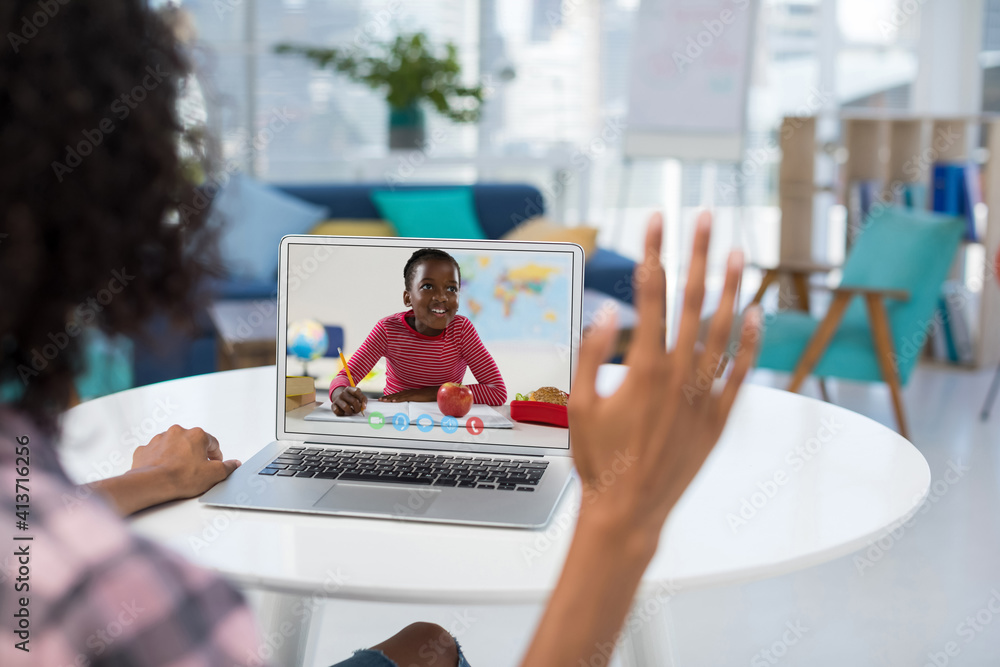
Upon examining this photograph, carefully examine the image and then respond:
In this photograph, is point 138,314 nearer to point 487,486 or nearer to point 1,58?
point 1,58

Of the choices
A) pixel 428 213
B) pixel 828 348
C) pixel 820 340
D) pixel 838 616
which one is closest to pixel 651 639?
pixel 838 616

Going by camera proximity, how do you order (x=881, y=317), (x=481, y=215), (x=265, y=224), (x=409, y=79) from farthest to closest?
(x=409, y=79) < (x=481, y=215) < (x=265, y=224) < (x=881, y=317)

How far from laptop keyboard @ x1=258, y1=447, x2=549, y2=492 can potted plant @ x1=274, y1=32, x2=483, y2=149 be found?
13.5ft

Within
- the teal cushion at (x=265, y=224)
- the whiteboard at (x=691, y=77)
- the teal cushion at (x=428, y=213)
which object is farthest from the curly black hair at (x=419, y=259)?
the whiteboard at (x=691, y=77)

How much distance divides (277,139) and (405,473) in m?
5.14

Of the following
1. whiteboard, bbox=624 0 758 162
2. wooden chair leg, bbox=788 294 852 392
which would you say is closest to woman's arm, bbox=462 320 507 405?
wooden chair leg, bbox=788 294 852 392

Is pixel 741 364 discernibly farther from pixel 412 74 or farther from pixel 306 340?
pixel 412 74

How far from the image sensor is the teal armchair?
323 centimetres

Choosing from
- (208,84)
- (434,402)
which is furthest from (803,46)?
(208,84)

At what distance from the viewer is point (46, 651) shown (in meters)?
0.42

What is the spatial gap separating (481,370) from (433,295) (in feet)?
0.37

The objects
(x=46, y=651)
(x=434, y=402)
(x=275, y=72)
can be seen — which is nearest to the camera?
(x=46, y=651)

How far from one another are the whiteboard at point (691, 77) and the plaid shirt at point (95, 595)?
16.7 ft

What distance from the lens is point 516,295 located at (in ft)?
3.87
